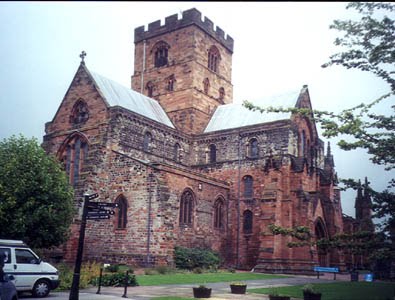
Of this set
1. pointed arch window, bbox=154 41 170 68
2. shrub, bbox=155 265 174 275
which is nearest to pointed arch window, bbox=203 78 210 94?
pointed arch window, bbox=154 41 170 68

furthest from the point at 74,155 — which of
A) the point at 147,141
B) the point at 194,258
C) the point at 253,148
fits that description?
the point at 253,148

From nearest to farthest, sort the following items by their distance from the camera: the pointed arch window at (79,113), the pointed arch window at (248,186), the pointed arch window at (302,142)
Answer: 1. the pointed arch window at (79,113)
2. the pointed arch window at (248,186)
3. the pointed arch window at (302,142)

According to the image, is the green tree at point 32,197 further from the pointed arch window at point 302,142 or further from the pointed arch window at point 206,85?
the pointed arch window at point 206,85

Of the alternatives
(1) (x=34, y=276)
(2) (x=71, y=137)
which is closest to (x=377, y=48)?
(1) (x=34, y=276)

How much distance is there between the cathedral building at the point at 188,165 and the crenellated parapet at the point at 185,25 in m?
0.15

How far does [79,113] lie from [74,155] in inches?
140

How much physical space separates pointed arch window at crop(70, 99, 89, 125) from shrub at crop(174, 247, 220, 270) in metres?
13.8

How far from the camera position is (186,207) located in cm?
3331

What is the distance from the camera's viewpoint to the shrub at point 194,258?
30.1m

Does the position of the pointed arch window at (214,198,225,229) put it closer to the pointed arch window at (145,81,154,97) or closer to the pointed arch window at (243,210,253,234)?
the pointed arch window at (243,210,253,234)

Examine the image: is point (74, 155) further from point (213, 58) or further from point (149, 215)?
point (213, 58)

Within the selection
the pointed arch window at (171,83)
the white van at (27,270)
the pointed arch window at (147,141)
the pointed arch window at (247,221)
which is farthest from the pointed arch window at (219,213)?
the white van at (27,270)

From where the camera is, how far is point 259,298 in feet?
54.3

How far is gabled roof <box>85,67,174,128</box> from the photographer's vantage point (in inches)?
1490
